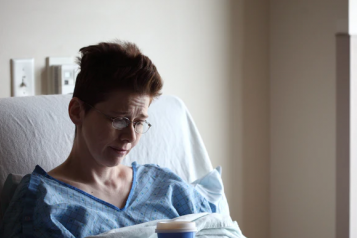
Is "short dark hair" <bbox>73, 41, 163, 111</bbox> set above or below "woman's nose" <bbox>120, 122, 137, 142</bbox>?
above

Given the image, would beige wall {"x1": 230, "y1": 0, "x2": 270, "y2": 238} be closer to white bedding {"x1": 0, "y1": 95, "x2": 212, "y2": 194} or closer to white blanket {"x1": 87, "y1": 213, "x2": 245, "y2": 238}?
white bedding {"x1": 0, "y1": 95, "x2": 212, "y2": 194}

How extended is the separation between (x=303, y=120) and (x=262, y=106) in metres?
0.23

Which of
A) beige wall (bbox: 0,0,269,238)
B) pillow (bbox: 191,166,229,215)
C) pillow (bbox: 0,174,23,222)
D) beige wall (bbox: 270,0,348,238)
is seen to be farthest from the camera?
beige wall (bbox: 270,0,348,238)

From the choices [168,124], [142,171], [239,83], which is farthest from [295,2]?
[142,171]

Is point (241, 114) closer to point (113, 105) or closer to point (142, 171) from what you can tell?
point (142, 171)

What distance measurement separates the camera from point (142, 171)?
5.12 feet

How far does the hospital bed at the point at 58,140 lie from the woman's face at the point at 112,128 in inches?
6.6

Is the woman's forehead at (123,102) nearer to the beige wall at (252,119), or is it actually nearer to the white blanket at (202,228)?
the white blanket at (202,228)

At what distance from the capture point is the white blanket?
47.8 inches

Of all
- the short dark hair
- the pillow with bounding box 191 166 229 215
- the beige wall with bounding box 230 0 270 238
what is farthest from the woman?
the beige wall with bounding box 230 0 270 238

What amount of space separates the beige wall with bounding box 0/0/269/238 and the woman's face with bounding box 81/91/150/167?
1.60 feet

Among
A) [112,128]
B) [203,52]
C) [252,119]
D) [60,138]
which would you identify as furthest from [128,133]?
[252,119]

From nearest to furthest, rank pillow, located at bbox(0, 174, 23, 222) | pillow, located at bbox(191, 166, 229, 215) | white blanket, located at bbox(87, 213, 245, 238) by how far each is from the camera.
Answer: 1. white blanket, located at bbox(87, 213, 245, 238)
2. pillow, located at bbox(0, 174, 23, 222)
3. pillow, located at bbox(191, 166, 229, 215)

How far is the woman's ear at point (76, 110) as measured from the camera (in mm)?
1368
